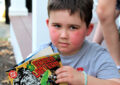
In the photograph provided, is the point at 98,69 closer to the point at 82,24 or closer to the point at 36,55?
the point at 82,24

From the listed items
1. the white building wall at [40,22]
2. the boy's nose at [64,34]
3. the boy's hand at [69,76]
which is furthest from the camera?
the white building wall at [40,22]

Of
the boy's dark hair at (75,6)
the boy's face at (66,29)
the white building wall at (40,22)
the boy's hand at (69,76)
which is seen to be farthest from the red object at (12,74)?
the white building wall at (40,22)

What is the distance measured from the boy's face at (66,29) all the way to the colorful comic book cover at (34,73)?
163mm

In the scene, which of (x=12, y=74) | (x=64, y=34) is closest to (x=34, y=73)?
(x=12, y=74)

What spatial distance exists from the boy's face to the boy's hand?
19cm

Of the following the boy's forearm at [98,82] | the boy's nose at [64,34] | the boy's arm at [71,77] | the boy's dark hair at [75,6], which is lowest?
the boy's forearm at [98,82]

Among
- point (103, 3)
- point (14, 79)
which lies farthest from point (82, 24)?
point (103, 3)

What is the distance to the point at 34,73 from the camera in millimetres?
1196

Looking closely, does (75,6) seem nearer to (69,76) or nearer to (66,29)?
(66,29)

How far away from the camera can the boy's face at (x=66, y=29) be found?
4.25ft

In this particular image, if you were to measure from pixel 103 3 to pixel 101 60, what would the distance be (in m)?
0.97

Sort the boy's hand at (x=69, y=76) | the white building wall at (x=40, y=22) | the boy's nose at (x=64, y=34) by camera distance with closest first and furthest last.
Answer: the boy's hand at (x=69, y=76) < the boy's nose at (x=64, y=34) < the white building wall at (x=40, y=22)

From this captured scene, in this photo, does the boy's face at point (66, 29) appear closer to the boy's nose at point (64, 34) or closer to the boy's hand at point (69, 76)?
the boy's nose at point (64, 34)

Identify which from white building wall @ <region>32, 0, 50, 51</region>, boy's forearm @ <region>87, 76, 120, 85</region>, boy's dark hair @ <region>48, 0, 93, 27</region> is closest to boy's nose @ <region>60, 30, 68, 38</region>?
boy's dark hair @ <region>48, 0, 93, 27</region>
